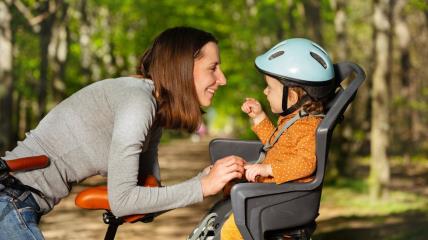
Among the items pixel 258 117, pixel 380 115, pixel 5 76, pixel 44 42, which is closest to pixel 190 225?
pixel 380 115

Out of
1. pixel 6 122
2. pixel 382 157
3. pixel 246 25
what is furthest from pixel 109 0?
Answer: pixel 382 157

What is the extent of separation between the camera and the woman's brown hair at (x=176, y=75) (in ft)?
10.2

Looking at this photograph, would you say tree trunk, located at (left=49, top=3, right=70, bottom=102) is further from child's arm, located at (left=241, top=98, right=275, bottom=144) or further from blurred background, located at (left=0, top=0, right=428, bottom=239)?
child's arm, located at (left=241, top=98, right=275, bottom=144)

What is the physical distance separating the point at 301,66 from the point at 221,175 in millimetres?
641

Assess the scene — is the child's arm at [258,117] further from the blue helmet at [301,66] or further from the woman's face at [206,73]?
the woman's face at [206,73]

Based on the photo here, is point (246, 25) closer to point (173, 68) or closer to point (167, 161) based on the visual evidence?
point (167, 161)

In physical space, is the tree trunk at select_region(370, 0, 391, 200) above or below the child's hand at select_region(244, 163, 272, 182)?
below

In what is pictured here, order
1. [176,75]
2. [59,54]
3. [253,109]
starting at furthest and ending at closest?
[59,54], [253,109], [176,75]

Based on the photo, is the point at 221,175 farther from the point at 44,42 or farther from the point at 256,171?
the point at 44,42

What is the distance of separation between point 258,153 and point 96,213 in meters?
9.31

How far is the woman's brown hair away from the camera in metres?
3.12

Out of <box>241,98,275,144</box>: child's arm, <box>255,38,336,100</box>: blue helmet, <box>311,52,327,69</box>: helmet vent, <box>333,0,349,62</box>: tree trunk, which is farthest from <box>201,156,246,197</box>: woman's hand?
<box>333,0,349,62</box>: tree trunk

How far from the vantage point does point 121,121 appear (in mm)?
2969

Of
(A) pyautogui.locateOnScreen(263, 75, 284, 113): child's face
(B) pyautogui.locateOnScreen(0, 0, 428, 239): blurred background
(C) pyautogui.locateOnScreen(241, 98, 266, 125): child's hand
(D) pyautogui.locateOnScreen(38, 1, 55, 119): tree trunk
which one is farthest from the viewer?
(D) pyautogui.locateOnScreen(38, 1, 55, 119): tree trunk
